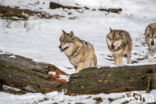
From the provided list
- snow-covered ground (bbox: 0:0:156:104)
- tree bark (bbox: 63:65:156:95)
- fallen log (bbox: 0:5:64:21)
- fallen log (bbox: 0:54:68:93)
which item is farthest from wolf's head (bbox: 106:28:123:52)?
fallen log (bbox: 0:5:64:21)

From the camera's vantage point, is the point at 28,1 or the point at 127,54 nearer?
the point at 127,54

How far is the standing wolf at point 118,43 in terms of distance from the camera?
Answer: 962 centimetres

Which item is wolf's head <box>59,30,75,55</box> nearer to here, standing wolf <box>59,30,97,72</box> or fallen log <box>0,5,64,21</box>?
standing wolf <box>59,30,97,72</box>

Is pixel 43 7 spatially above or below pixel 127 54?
above

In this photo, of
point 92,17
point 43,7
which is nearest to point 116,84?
point 92,17

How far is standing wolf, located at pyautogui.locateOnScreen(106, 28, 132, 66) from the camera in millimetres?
9625

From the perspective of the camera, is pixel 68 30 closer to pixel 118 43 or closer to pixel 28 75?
pixel 118 43

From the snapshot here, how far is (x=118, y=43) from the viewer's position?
383 inches

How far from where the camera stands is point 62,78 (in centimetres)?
648

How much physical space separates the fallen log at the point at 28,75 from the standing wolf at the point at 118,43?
3464 mm

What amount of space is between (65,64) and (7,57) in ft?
11.4

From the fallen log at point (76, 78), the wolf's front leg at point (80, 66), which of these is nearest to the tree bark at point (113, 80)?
the fallen log at point (76, 78)

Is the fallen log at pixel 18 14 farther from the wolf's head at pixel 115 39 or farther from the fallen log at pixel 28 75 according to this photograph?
the fallen log at pixel 28 75

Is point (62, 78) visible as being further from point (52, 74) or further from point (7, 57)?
point (7, 57)
